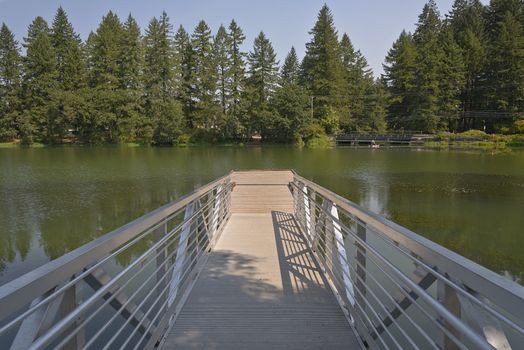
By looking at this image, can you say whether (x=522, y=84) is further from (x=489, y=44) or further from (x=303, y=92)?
→ (x=303, y=92)

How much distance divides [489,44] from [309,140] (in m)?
27.2

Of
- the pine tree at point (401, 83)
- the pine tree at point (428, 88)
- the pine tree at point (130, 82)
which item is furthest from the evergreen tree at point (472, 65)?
the pine tree at point (130, 82)

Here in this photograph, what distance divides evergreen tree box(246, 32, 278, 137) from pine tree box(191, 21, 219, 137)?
4.35 meters

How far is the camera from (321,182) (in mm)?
19438

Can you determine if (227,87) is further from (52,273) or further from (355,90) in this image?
(52,273)

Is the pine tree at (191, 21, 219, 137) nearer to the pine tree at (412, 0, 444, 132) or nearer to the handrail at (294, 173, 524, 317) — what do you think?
the pine tree at (412, 0, 444, 132)

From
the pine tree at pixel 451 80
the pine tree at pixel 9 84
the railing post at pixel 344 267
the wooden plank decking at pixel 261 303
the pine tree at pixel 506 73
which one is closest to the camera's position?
the wooden plank decking at pixel 261 303

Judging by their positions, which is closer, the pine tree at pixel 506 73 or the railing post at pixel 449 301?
the railing post at pixel 449 301

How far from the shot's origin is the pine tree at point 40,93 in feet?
165

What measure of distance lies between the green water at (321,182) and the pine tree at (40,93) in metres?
25.9

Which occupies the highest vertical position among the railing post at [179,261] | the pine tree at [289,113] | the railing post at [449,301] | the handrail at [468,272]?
the pine tree at [289,113]

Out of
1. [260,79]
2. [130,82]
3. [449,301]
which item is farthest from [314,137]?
[449,301]

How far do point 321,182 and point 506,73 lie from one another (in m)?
42.3

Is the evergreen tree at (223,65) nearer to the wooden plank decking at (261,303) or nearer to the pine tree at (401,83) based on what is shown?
the pine tree at (401,83)
